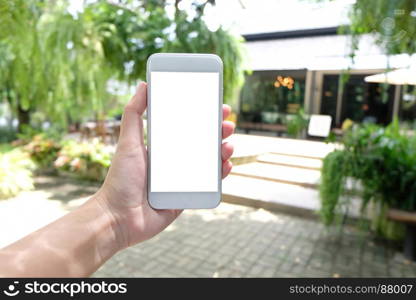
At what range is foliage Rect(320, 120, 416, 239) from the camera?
2168 millimetres

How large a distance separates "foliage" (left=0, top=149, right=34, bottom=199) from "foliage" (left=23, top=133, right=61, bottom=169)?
134 mm

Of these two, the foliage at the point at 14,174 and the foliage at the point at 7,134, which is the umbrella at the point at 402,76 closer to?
the foliage at the point at 14,174

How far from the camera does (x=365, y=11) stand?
0.97m

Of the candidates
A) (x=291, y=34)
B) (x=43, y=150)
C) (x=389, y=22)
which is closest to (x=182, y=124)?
(x=389, y=22)

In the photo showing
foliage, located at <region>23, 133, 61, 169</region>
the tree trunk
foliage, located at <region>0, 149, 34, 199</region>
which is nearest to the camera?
foliage, located at <region>0, 149, 34, 199</region>

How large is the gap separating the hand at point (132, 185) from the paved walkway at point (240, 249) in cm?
105

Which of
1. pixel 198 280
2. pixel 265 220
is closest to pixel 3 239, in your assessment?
pixel 198 280

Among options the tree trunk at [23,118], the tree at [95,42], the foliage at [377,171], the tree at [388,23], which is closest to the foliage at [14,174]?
the tree trunk at [23,118]

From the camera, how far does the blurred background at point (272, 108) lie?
1.08 m

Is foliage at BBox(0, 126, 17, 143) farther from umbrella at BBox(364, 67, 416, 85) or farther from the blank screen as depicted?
umbrella at BBox(364, 67, 416, 85)

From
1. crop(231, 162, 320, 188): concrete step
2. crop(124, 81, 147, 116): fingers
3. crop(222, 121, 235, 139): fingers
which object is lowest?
crop(231, 162, 320, 188): concrete step

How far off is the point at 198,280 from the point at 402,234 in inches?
94.6

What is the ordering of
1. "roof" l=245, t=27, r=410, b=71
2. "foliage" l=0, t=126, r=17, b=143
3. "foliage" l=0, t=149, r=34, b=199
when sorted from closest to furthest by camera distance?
"roof" l=245, t=27, r=410, b=71, "foliage" l=0, t=149, r=34, b=199, "foliage" l=0, t=126, r=17, b=143

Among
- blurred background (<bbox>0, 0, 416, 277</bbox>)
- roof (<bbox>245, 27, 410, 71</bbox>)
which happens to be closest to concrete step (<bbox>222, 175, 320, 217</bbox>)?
blurred background (<bbox>0, 0, 416, 277</bbox>)
